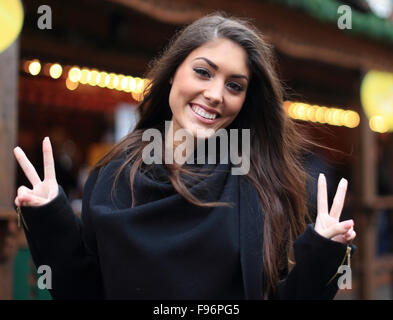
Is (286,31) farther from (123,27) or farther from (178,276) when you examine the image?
(178,276)

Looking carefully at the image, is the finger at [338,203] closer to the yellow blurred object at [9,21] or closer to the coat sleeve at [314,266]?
the coat sleeve at [314,266]

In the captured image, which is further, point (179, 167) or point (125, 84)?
point (125, 84)

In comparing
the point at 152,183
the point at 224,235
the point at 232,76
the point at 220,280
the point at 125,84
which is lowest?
the point at 220,280

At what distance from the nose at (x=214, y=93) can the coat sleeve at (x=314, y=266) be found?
480 mm

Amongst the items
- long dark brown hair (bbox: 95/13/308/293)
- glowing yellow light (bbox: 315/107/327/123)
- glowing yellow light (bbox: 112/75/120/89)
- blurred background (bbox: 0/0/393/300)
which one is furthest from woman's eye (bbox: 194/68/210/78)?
glowing yellow light (bbox: 315/107/327/123)

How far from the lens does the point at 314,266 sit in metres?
1.39

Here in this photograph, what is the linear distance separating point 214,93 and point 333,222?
53 cm

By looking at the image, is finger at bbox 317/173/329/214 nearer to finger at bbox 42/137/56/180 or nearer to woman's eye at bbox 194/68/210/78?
woman's eye at bbox 194/68/210/78

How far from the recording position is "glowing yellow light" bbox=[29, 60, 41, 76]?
183 inches

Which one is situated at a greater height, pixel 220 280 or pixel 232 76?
pixel 232 76

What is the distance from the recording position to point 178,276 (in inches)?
56.1

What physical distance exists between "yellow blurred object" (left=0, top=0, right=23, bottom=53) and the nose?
65.6 inches

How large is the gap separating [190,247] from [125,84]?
14.5 ft
